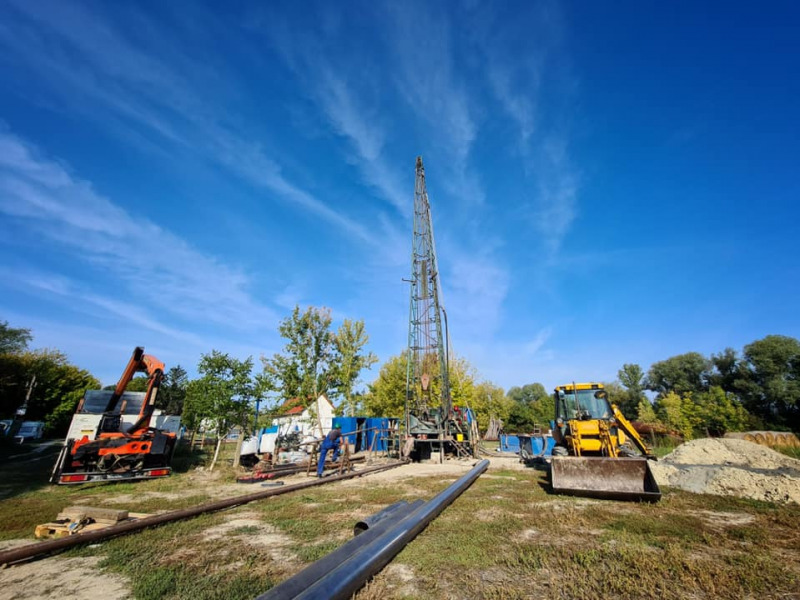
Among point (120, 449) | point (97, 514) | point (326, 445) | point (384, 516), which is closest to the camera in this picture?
point (384, 516)

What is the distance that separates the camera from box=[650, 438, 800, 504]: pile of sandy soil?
7270mm

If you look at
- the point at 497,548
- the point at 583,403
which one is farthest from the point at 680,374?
the point at 497,548

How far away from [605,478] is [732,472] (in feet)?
10.3

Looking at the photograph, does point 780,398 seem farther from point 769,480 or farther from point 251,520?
point 251,520

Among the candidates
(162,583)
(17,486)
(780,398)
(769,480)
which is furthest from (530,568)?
(780,398)

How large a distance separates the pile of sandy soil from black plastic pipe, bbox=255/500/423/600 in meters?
7.72

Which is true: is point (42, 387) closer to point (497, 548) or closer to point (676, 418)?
point (497, 548)

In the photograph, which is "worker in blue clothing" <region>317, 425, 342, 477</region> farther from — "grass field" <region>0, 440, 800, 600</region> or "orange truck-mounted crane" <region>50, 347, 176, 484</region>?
"orange truck-mounted crane" <region>50, 347, 176, 484</region>

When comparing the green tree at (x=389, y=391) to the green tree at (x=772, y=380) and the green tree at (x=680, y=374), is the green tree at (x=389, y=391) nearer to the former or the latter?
the green tree at (x=772, y=380)

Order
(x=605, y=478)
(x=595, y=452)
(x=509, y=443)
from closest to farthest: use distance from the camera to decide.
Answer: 1. (x=605, y=478)
2. (x=595, y=452)
3. (x=509, y=443)

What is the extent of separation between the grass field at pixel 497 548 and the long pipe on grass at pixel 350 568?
194mm

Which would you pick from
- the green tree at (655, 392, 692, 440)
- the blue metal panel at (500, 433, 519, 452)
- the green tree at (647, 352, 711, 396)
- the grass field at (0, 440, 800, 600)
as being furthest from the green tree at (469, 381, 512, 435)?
the green tree at (647, 352, 711, 396)

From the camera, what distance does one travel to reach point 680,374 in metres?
59.5

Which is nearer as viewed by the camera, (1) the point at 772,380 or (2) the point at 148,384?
(2) the point at 148,384
